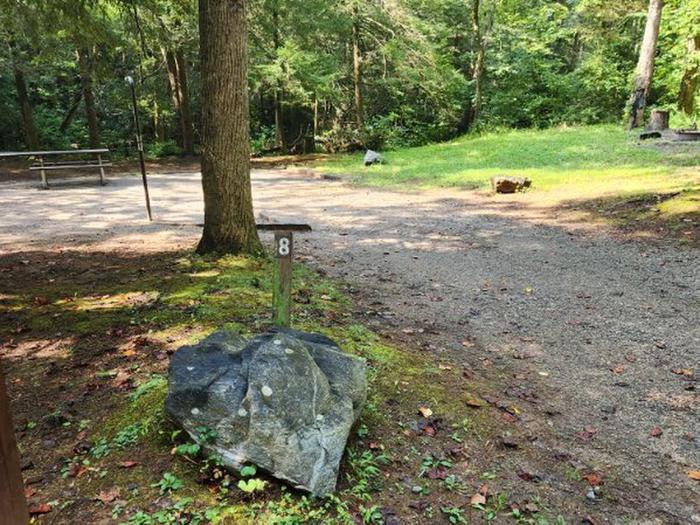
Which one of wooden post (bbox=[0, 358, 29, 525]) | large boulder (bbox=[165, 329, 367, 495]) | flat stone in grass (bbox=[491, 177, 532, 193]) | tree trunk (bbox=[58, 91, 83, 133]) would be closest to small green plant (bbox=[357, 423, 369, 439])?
large boulder (bbox=[165, 329, 367, 495])

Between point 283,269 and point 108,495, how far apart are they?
174 centimetres

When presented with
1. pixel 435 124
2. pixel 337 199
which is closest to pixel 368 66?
pixel 435 124

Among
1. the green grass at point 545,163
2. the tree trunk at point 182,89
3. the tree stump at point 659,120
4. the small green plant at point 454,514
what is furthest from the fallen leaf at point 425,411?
the tree trunk at point 182,89

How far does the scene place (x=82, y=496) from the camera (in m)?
2.39

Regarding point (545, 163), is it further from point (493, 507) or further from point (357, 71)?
point (493, 507)

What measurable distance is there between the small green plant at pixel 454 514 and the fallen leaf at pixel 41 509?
1756mm

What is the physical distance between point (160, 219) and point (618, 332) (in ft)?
25.4

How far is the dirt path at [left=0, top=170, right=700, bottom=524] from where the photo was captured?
3256 mm

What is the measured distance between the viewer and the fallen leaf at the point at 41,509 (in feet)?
7.54

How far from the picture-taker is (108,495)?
7.80 feet

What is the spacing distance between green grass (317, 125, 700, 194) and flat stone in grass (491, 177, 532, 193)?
0.28m

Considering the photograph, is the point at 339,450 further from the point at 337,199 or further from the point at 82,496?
the point at 337,199

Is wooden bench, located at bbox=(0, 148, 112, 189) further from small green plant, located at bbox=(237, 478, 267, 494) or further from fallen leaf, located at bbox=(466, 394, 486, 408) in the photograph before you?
small green plant, located at bbox=(237, 478, 267, 494)

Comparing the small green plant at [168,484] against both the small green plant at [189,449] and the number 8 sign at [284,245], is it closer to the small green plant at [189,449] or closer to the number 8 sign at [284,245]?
the small green plant at [189,449]
